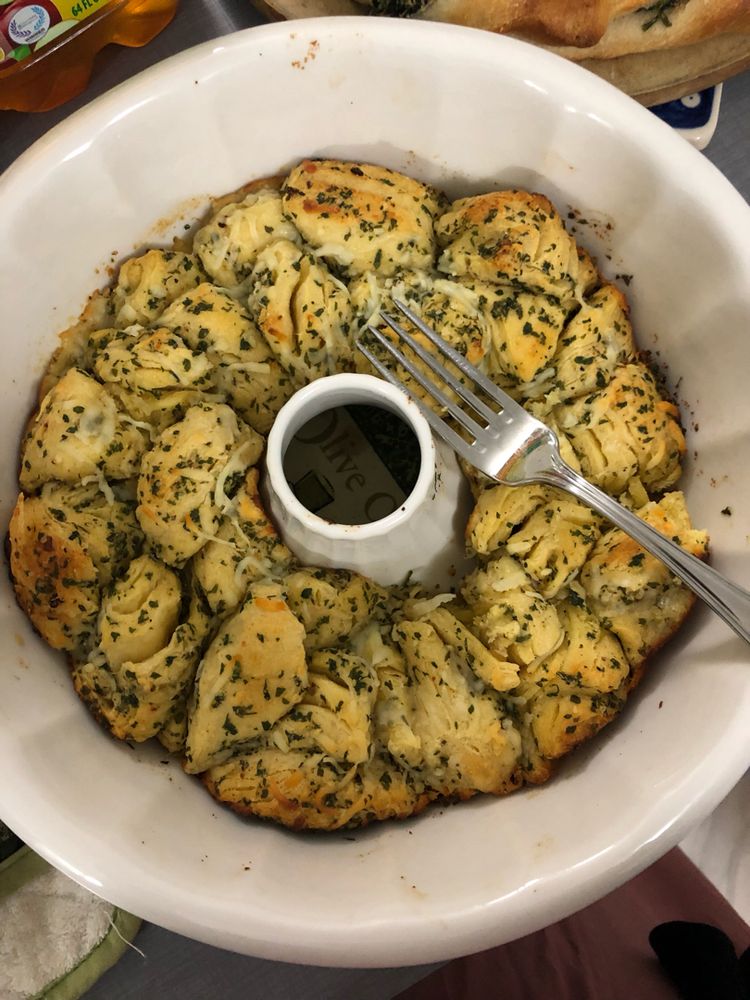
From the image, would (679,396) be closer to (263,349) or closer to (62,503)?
(263,349)

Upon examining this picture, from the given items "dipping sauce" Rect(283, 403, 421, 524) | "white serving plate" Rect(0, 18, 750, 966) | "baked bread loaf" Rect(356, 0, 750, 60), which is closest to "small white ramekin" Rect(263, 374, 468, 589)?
"dipping sauce" Rect(283, 403, 421, 524)

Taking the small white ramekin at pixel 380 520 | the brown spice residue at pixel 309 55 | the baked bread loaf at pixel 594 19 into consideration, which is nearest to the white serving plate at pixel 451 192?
the brown spice residue at pixel 309 55

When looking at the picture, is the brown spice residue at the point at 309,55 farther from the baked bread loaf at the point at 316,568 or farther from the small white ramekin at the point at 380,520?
the small white ramekin at the point at 380,520

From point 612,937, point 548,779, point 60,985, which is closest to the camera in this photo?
point 548,779

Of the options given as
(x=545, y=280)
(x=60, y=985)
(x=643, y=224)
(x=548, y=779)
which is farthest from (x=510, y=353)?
(x=60, y=985)

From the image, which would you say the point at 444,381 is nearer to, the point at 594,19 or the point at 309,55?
the point at 309,55
